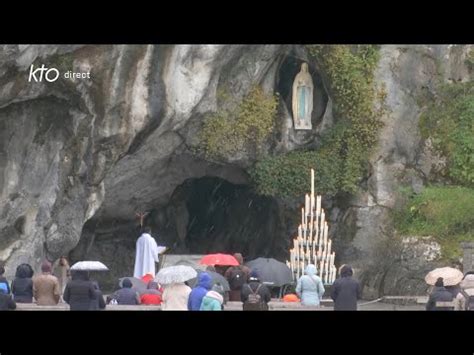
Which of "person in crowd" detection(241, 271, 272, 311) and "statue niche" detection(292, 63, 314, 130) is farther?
"statue niche" detection(292, 63, 314, 130)

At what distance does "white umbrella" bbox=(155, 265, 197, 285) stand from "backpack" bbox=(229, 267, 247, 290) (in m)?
2.74

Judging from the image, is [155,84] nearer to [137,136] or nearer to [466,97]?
[137,136]

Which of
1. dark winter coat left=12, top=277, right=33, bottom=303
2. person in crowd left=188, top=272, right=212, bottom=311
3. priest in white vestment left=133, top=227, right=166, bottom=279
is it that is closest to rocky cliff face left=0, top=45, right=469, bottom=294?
priest in white vestment left=133, top=227, right=166, bottom=279

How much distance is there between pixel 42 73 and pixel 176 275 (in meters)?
7.96

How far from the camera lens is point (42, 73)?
→ 31531mm

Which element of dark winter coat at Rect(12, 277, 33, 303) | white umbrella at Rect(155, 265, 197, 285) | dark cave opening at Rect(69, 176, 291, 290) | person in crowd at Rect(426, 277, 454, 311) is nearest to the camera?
person in crowd at Rect(426, 277, 454, 311)

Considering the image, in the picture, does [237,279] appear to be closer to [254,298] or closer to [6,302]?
[254,298]

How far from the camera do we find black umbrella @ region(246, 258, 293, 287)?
1147 inches

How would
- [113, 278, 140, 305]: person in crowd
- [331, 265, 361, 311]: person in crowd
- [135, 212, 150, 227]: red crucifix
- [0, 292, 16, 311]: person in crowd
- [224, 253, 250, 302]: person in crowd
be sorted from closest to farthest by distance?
[0, 292, 16, 311]: person in crowd < [331, 265, 361, 311]: person in crowd < [113, 278, 140, 305]: person in crowd < [224, 253, 250, 302]: person in crowd < [135, 212, 150, 227]: red crucifix

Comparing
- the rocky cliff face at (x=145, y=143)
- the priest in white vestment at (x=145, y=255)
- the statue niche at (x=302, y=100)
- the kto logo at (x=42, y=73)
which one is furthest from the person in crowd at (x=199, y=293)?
the statue niche at (x=302, y=100)

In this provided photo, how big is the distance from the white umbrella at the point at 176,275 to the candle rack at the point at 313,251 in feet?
27.0

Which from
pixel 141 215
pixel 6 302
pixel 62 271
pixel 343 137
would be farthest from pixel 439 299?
pixel 141 215

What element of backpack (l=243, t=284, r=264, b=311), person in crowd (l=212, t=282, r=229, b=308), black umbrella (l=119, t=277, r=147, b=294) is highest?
black umbrella (l=119, t=277, r=147, b=294)

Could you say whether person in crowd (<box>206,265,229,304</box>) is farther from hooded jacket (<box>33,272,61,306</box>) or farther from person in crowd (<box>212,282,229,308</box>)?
hooded jacket (<box>33,272,61,306</box>)
